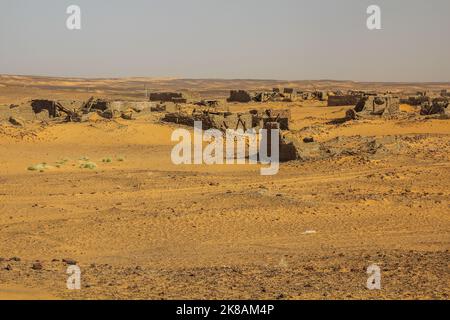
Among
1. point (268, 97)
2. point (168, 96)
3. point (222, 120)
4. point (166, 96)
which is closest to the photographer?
point (222, 120)

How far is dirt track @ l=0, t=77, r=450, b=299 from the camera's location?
7965mm

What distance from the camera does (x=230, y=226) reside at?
1251 cm

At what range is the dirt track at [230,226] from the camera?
26.1 feet

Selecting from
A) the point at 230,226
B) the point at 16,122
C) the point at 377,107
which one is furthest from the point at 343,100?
the point at 230,226

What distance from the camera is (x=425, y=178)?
1720 cm

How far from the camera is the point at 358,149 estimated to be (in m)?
21.8

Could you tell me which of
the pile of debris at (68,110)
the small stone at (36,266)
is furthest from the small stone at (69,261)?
the pile of debris at (68,110)

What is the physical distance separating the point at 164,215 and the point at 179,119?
17.7 meters

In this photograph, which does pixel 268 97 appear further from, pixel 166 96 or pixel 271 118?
pixel 271 118

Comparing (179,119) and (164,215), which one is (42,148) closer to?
(179,119)
